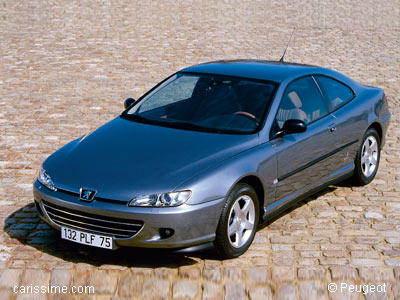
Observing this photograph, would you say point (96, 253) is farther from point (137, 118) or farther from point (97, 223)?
point (137, 118)

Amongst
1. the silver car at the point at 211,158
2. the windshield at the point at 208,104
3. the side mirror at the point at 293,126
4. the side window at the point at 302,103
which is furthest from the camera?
the side window at the point at 302,103

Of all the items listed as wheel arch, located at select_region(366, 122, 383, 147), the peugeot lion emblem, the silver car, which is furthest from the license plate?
wheel arch, located at select_region(366, 122, 383, 147)

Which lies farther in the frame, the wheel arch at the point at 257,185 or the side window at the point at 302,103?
the side window at the point at 302,103

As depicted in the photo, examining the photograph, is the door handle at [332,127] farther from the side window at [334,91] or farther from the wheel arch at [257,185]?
the wheel arch at [257,185]

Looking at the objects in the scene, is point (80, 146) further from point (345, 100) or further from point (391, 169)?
point (391, 169)

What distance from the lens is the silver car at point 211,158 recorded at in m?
5.54

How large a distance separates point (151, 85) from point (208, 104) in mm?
6920

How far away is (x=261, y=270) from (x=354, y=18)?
18594 millimetres

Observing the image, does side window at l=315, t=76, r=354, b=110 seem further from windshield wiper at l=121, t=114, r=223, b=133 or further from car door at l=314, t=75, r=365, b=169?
windshield wiper at l=121, t=114, r=223, b=133

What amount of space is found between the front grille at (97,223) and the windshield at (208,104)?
146cm

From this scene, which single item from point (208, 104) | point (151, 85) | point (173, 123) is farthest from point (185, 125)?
point (151, 85)

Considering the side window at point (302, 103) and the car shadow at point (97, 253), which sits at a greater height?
the side window at point (302, 103)

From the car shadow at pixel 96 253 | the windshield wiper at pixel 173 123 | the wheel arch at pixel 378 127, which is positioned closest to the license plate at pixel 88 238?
the car shadow at pixel 96 253

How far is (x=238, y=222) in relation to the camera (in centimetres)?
600
